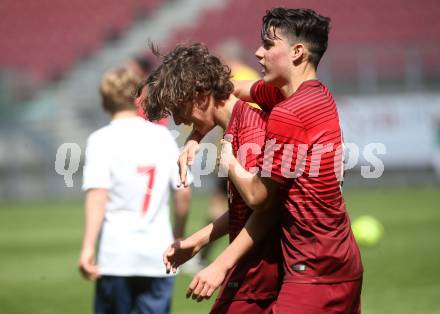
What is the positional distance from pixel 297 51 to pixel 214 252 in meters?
8.02

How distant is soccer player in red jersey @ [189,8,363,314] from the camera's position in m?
3.81

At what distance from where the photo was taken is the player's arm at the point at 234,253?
12.6 feet

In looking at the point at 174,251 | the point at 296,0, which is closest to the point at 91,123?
the point at 296,0

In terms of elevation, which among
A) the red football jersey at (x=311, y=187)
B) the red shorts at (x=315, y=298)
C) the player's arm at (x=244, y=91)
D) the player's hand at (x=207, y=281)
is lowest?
the red shorts at (x=315, y=298)

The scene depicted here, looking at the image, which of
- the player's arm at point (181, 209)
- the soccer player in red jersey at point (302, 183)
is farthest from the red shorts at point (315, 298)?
the player's arm at point (181, 209)

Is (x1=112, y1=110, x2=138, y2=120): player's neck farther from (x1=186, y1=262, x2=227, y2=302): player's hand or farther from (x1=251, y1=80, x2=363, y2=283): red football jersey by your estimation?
(x1=186, y1=262, x2=227, y2=302): player's hand

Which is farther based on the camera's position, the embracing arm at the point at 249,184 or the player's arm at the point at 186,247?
the player's arm at the point at 186,247

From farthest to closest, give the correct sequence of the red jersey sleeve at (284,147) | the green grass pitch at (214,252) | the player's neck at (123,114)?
the green grass pitch at (214,252) → the player's neck at (123,114) → the red jersey sleeve at (284,147)

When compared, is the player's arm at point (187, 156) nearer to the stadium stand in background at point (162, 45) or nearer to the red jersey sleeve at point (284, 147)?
the red jersey sleeve at point (284, 147)

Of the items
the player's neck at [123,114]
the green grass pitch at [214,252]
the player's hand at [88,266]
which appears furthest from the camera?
the green grass pitch at [214,252]

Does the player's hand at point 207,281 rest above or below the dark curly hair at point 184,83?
below

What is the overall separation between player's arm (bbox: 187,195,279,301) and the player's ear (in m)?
0.66

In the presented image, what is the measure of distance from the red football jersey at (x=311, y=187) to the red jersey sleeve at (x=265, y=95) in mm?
431

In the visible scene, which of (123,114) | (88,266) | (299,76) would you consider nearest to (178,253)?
(299,76)
